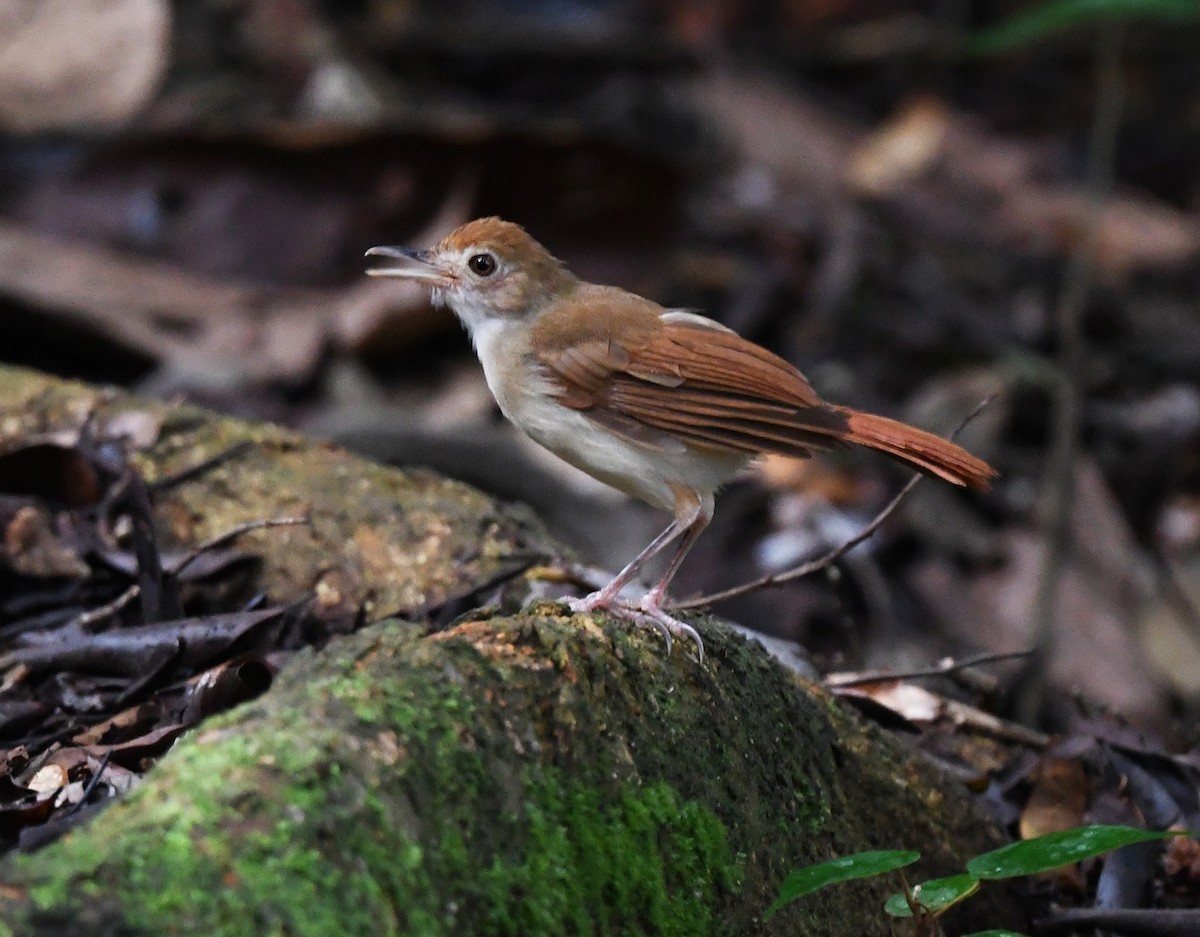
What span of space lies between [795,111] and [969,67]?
204cm

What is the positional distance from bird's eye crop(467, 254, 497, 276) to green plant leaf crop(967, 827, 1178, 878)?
223 cm

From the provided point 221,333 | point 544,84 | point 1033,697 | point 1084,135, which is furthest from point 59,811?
point 1084,135

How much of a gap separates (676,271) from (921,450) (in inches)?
213

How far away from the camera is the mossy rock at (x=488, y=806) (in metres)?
1.84

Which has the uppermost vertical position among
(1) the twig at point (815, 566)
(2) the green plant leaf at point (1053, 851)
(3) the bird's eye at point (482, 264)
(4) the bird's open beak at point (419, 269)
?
(3) the bird's eye at point (482, 264)

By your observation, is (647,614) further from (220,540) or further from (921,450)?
(220,540)

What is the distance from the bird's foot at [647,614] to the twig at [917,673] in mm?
719

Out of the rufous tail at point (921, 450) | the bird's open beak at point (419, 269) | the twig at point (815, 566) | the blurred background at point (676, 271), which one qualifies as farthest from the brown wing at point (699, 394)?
the blurred background at point (676, 271)

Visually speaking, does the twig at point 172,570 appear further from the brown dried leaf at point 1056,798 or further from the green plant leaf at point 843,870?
the brown dried leaf at point 1056,798

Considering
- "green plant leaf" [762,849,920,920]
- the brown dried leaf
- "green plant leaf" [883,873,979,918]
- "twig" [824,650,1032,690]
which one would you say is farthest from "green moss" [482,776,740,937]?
the brown dried leaf

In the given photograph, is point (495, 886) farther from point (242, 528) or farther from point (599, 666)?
point (242, 528)

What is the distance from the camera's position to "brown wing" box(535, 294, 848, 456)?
11.3 ft

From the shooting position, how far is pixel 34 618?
381 cm

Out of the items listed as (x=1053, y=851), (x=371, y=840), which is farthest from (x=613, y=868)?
(x=1053, y=851)
